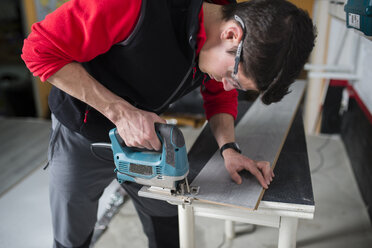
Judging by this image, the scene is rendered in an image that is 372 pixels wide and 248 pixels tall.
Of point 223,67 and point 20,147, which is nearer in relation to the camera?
point 223,67

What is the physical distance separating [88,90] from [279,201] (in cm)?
63

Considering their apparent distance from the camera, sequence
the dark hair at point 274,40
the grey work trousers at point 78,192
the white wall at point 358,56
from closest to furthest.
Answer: the dark hair at point 274,40 → the grey work trousers at point 78,192 → the white wall at point 358,56

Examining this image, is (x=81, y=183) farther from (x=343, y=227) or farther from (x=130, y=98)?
(x=343, y=227)

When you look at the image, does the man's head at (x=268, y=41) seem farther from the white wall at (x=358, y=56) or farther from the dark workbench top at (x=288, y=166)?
the white wall at (x=358, y=56)

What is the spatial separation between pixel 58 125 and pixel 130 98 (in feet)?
1.01

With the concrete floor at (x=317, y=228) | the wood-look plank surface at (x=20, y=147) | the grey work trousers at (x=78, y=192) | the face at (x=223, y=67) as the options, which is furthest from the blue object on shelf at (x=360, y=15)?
the wood-look plank surface at (x=20, y=147)

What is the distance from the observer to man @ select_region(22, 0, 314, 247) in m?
0.80

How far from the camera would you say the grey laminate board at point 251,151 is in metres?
0.95

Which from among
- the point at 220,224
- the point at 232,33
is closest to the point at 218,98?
the point at 232,33

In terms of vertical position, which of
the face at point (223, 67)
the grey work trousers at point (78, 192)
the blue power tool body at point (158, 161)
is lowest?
the grey work trousers at point (78, 192)

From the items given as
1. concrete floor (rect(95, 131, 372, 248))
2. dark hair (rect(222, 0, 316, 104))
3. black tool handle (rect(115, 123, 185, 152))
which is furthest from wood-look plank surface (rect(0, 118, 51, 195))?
dark hair (rect(222, 0, 316, 104))

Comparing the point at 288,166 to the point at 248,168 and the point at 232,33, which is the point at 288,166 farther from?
the point at 232,33

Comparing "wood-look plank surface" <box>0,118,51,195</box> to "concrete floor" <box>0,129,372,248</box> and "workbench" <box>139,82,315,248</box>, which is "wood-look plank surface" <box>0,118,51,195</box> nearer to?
"concrete floor" <box>0,129,372,248</box>

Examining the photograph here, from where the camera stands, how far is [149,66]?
97cm
